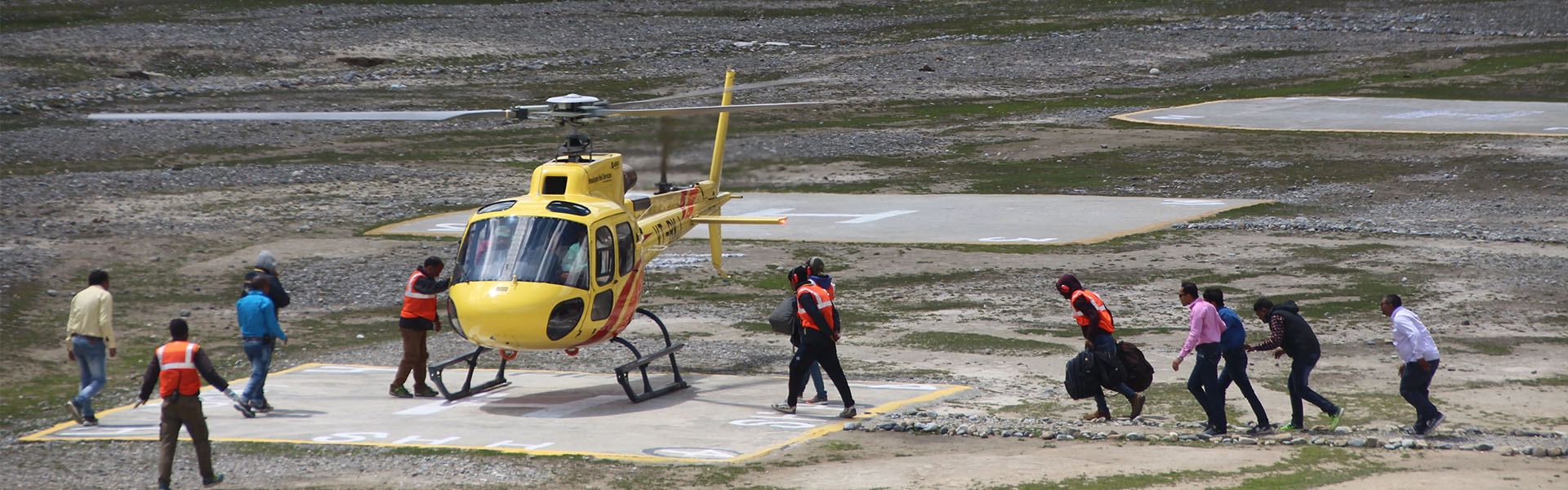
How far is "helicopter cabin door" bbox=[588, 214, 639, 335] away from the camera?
14508 millimetres

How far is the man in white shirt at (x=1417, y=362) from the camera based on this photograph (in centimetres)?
1309

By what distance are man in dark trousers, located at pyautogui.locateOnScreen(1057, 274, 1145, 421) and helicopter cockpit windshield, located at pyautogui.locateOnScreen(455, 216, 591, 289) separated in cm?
479

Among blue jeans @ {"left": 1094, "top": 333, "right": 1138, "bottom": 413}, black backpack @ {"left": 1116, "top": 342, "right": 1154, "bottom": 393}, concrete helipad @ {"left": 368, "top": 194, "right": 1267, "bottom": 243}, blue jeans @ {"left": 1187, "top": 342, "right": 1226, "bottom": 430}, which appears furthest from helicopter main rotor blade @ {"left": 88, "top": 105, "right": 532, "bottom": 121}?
concrete helipad @ {"left": 368, "top": 194, "right": 1267, "bottom": 243}

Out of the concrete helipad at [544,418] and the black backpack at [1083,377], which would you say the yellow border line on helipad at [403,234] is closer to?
the concrete helipad at [544,418]

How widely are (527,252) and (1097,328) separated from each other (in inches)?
223

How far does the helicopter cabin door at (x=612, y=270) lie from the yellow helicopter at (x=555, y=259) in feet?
0.04

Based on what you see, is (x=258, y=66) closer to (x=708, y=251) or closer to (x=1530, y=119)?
(x=708, y=251)

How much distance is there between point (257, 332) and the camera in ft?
47.8

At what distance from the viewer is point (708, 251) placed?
24828 mm

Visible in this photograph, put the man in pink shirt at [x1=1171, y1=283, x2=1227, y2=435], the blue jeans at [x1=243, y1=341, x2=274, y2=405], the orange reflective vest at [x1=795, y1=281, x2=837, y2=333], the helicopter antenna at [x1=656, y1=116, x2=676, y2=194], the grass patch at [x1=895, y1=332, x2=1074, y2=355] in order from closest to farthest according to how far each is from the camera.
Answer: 1. the man in pink shirt at [x1=1171, y1=283, x2=1227, y2=435]
2. the orange reflective vest at [x1=795, y1=281, x2=837, y2=333]
3. the blue jeans at [x1=243, y1=341, x2=274, y2=405]
4. the grass patch at [x1=895, y1=332, x2=1074, y2=355]
5. the helicopter antenna at [x1=656, y1=116, x2=676, y2=194]

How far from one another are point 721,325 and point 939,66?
33332mm

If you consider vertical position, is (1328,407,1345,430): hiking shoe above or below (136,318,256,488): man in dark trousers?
below

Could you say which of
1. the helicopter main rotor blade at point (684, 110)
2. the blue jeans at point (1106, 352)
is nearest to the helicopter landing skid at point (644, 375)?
the helicopter main rotor blade at point (684, 110)

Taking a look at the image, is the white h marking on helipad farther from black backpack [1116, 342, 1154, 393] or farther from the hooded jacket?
the hooded jacket
